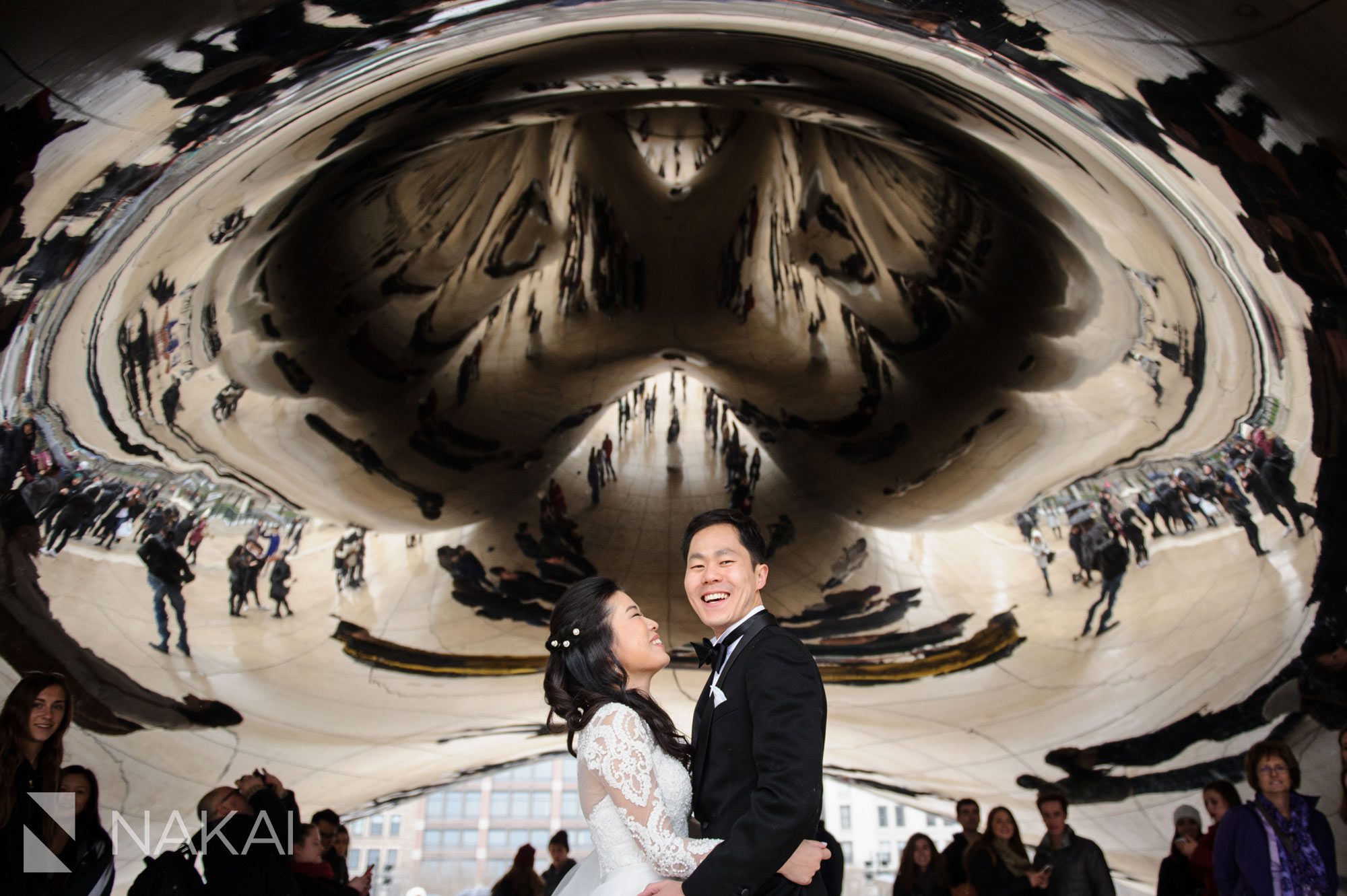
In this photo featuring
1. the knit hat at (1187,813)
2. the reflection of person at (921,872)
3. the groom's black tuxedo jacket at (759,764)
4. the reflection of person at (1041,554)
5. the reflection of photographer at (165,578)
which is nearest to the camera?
the groom's black tuxedo jacket at (759,764)

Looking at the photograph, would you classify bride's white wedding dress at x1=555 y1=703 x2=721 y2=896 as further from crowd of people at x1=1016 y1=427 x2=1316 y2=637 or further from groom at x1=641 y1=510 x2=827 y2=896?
crowd of people at x1=1016 y1=427 x2=1316 y2=637

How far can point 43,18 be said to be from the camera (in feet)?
7.09

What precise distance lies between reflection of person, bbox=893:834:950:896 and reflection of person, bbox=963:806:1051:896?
305 millimetres

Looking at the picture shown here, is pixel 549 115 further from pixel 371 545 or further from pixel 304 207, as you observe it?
pixel 371 545

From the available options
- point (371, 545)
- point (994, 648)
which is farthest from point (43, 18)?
point (994, 648)

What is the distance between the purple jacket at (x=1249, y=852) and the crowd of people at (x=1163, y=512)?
0.92 m

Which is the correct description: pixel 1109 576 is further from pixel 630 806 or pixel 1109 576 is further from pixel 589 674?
pixel 630 806

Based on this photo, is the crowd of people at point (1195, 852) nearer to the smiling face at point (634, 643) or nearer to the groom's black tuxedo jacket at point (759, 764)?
the groom's black tuxedo jacket at point (759, 764)

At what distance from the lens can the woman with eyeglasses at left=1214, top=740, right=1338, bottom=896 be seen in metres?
3.73

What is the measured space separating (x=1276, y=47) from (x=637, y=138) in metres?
2.87

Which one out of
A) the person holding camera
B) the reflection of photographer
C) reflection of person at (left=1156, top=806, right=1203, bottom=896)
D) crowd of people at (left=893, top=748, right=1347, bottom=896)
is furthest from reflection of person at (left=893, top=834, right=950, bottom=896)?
the reflection of photographer

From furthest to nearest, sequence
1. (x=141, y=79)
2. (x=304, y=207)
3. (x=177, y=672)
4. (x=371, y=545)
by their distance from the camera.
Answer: (x=371, y=545), (x=177, y=672), (x=304, y=207), (x=141, y=79)

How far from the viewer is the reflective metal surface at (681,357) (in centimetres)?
291

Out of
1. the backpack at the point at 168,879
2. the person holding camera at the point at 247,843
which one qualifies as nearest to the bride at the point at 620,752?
the backpack at the point at 168,879
